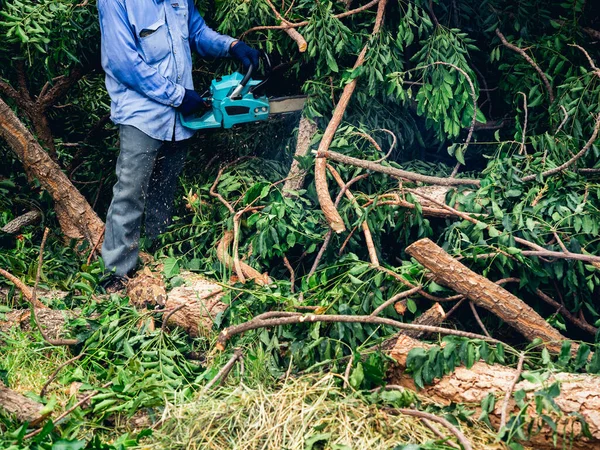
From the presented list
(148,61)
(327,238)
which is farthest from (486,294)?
(148,61)

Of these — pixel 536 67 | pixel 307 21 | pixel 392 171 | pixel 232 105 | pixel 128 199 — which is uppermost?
pixel 307 21

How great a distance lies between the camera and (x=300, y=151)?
472 cm

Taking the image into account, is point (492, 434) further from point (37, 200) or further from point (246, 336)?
point (37, 200)

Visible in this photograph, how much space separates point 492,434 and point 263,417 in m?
0.92

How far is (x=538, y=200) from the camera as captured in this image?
4023 mm

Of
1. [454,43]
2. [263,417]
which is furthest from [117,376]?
[454,43]

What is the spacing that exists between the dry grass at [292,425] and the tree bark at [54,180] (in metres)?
1.99

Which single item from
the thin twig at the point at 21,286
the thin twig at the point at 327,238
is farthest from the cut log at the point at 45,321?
the thin twig at the point at 327,238

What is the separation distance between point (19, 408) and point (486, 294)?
7.12 feet

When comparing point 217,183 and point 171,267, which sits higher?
point 217,183

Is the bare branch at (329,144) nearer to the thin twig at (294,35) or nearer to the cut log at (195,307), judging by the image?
the thin twig at (294,35)

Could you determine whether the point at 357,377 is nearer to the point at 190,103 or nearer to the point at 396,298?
the point at 396,298

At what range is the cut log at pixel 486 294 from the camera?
344cm

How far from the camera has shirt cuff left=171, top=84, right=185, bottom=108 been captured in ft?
14.6
